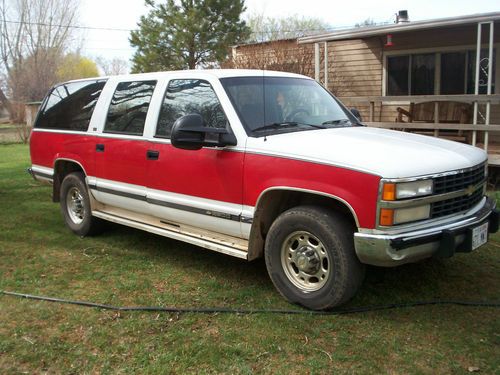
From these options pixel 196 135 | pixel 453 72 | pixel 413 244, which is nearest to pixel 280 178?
pixel 196 135

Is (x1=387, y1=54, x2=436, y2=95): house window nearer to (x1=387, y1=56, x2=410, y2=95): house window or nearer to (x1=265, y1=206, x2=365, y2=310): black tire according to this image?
(x1=387, y1=56, x2=410, y2=95): house window

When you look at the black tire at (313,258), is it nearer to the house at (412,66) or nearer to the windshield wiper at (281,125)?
the windshield wiper at (281,125)

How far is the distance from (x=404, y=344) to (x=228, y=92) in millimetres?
2444

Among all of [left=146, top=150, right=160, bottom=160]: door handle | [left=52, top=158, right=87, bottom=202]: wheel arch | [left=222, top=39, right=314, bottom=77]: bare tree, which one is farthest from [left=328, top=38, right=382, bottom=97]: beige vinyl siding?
[left=146, top=150, right=160, bottom=160]: door handle

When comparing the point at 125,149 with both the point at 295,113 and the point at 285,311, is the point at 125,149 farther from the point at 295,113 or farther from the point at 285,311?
the point at 285,311

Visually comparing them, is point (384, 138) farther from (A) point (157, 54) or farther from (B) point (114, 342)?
(A) point (157, 54)

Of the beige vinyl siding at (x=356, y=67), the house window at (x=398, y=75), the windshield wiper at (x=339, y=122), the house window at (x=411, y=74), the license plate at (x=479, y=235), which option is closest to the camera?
the license plate at (x=479, y=235)

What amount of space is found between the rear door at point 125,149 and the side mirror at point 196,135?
868 millimetres

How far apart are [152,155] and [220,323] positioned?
184cm

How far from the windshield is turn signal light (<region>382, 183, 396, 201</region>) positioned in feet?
3.99

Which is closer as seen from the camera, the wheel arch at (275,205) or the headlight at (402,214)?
the headlight at (402,214)

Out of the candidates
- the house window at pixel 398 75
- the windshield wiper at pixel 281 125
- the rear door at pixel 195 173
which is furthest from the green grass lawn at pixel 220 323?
the house window at pixel 398 75

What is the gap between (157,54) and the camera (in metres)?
24.4

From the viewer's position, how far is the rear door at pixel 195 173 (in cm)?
423
